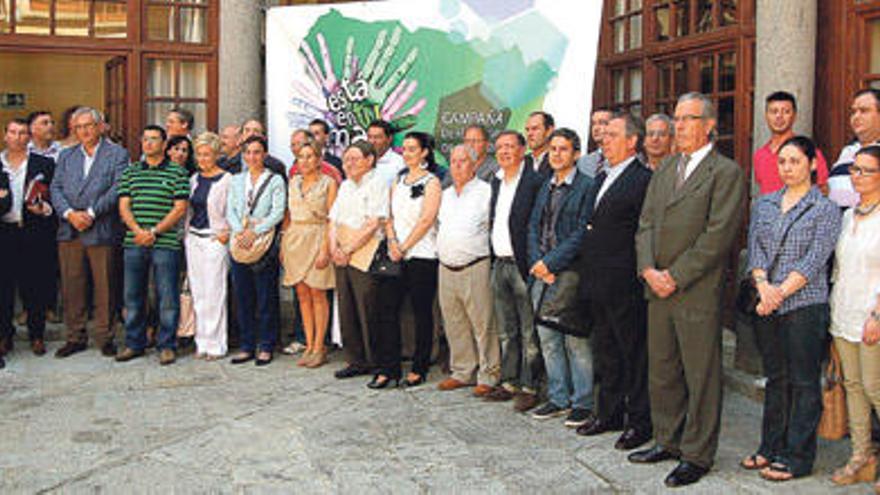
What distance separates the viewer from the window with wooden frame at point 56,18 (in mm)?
8883

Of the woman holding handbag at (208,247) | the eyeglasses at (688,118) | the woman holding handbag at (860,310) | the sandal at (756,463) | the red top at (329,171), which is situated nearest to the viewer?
the woman holding handbag at (860,310)

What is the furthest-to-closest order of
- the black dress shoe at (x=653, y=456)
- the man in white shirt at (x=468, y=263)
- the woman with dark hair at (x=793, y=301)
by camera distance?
1. the man in white shirt at (x=468, y=263)
2. the black dress shoe at (x=653, y=456)
3. the woman with dark hair at (x=793, y=301)

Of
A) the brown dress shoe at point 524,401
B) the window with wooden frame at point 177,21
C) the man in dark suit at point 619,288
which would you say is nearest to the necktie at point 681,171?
the man in dark suit at point 619,288

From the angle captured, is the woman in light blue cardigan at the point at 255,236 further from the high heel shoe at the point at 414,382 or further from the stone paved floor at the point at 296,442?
the high heel shoe at the point at 414,382

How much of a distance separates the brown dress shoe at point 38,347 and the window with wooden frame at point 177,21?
126 inches

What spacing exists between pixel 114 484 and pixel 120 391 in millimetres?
2017

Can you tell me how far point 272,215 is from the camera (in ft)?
24.2

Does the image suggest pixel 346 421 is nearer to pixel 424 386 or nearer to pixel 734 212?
pixel 424 386

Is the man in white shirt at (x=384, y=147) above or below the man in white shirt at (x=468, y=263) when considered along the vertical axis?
above

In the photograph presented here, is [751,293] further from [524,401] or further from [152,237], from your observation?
[152,237]

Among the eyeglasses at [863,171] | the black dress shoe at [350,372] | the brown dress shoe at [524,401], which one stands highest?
the eyeglasses at [863,171]

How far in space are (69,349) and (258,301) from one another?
5.47ft

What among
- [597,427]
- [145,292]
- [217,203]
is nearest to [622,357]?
[597,427]

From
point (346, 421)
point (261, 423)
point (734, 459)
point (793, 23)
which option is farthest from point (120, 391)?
point (793, 23)
